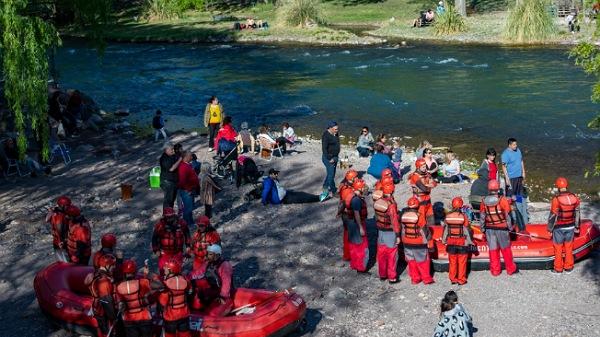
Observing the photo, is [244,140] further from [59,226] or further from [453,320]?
[453,320]

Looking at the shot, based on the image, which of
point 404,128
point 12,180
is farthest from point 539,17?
point 12,180

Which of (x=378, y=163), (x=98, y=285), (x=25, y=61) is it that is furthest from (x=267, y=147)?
(x=98, y=285)

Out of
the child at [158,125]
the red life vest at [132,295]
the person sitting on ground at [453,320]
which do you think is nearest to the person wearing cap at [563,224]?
the person sitting on ground at [453,320]

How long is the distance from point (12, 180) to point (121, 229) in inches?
187

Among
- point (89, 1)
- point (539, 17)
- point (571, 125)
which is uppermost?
point (89, 1)

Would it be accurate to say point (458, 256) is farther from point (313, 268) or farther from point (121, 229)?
point (121, 229)

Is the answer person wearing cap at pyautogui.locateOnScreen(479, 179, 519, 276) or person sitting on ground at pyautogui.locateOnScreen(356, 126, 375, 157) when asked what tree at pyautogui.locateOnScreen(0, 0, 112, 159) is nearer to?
person sitting on ground at pyautogui.locateOnScreen(356, 126, 375, 157)

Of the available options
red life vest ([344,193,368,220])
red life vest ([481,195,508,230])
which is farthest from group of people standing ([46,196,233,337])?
red life vest ([481,195,508,230])

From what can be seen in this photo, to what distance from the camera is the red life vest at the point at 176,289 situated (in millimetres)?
9656

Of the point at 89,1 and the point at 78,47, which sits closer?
the point at 89,1

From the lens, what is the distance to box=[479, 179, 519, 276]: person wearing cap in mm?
12328

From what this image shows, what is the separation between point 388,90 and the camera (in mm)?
31906

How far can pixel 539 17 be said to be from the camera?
39.7 m

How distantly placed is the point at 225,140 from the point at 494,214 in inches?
316
